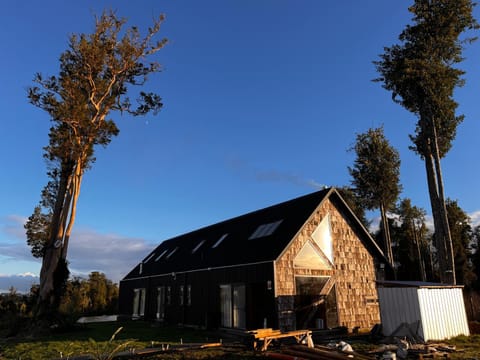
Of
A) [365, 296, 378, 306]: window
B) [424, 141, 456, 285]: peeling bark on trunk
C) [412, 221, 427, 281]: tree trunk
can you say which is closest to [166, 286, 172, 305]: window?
[365, 296, 378, 306]: window

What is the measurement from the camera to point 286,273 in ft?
52.2

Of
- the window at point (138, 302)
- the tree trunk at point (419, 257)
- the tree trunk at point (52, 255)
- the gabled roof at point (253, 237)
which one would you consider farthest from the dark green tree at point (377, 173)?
the tree trunk at point (52, 255)

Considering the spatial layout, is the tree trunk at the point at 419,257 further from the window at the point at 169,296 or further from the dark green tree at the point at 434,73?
the window at the point at 169,296

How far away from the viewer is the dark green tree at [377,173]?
32.0 meters

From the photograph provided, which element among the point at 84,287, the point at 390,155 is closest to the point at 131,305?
the point at 84,287

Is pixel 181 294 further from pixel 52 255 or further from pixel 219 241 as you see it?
pixel 52 255

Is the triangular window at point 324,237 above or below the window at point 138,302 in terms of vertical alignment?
above

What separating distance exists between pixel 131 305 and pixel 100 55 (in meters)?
18.6

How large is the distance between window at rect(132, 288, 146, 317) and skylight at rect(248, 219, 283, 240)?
1211 cm

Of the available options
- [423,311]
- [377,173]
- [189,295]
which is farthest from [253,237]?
[377,173]

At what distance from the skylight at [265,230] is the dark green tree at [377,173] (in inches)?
639

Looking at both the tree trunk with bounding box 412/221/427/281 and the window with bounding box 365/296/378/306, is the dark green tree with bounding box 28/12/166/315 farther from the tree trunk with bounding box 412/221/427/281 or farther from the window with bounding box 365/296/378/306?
the tree trunk with bounding box 412/221/427/281

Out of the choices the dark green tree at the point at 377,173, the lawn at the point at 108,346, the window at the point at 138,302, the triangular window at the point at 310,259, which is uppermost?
the dark green tree at the point at 377,173

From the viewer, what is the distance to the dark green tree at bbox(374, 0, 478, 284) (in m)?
21.6
